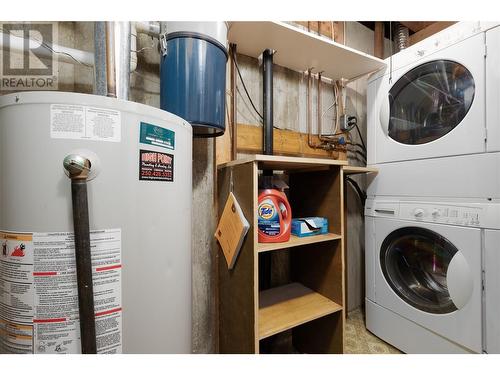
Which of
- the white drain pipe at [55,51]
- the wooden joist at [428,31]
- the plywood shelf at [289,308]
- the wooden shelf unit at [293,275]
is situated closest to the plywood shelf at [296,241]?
the wooden shelf unit at [293,275]

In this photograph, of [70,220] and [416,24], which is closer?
[70,220]

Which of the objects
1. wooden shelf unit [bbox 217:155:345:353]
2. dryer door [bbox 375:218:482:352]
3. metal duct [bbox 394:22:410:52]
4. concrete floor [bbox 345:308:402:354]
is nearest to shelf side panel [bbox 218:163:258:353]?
wooden shelf unit [bbox 217:155:345:353]

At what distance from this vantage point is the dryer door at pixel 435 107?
1.00 metres

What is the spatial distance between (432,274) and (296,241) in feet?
2.83

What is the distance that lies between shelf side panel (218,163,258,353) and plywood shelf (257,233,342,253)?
61 mm

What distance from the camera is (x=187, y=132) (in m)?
0.66

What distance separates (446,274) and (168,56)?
1.58 m

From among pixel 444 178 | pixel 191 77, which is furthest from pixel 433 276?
pixel 191 77

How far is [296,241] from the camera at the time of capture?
98cm

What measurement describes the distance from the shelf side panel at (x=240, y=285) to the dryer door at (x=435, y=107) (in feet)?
3.12

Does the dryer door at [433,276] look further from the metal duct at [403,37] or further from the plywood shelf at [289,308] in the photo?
the metal duct at [403,37]

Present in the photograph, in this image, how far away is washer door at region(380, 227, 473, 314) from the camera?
3.41 ft

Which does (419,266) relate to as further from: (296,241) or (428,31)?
(428,31)

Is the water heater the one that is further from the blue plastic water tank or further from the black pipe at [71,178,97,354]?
the blue plastic water tank
